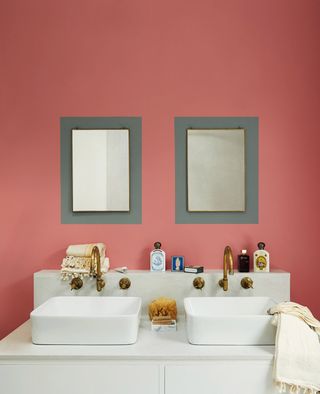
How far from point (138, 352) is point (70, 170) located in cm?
109

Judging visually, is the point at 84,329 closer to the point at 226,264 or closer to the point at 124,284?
the point at 124,284

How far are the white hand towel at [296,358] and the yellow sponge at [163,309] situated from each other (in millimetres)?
547

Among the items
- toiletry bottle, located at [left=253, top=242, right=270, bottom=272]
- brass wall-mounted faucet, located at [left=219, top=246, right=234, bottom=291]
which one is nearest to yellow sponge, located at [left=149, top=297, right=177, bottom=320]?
brass wall-mounted faucet, located at [left=219, top=246, right=234, bottom=291]

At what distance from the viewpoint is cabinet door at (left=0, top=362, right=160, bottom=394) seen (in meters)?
1.62

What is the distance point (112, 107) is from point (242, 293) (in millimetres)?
1224

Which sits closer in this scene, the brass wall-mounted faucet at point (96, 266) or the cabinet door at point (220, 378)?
the cabinet door at point (220, 378)

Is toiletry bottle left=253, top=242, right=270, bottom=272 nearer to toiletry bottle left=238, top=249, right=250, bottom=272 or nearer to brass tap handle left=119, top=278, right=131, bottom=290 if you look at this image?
toiletry bottle left=238, top=249, right=250, bottom=272

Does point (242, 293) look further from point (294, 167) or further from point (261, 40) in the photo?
point (261, 40)

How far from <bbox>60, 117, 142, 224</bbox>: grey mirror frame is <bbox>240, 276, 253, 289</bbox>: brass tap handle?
0.64 m

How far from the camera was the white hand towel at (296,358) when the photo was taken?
157 cm

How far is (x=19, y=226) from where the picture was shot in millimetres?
2297

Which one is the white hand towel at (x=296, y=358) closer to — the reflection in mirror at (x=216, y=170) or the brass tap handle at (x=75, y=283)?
the reflection in mirror at (x=216, y=170)

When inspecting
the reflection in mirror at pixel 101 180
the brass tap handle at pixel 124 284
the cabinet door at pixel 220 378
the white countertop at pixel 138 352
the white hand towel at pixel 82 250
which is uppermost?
the reflection in mirror at pixel 101 180

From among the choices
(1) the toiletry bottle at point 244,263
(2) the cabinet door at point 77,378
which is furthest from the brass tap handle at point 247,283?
(2) the cabinet door at point 77,378
